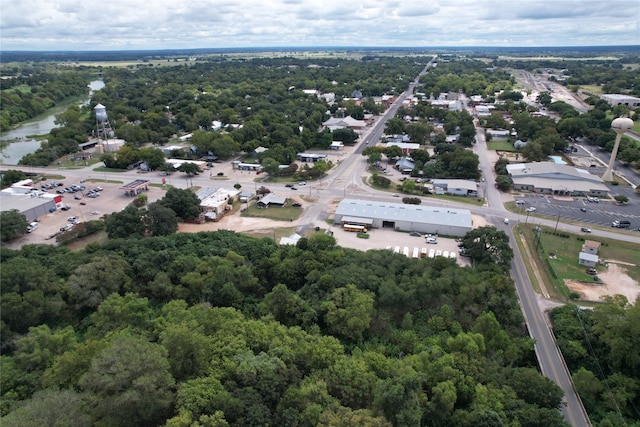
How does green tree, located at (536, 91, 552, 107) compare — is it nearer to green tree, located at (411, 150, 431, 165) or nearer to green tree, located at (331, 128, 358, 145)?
green tree, located at (331, 128, 358, 145)

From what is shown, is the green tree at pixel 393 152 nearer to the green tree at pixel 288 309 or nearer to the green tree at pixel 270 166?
the green tree at pixel 270 166

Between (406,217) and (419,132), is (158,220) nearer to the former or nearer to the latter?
(406,217)

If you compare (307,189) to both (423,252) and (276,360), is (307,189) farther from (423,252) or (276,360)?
(276,360)

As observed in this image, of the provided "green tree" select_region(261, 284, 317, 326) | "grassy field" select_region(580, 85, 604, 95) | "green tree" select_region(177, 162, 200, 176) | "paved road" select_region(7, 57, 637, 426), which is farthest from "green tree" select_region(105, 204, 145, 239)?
"grassy field" select_region(580, 85, 604, 95)

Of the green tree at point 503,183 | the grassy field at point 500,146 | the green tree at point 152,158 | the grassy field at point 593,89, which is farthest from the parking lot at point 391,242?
the grassy field at point 593,89

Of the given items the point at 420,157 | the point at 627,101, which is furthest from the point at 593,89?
the point at 420,157

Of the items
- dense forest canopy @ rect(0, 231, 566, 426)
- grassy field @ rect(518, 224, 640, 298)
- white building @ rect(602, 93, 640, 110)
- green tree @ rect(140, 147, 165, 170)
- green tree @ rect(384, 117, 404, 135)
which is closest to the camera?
dense forest canopy @ rect(0, 231, 566, 426)

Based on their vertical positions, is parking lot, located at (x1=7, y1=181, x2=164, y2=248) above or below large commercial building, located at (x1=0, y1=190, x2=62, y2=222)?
below

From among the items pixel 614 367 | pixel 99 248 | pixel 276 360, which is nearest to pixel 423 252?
pixel 614 367
